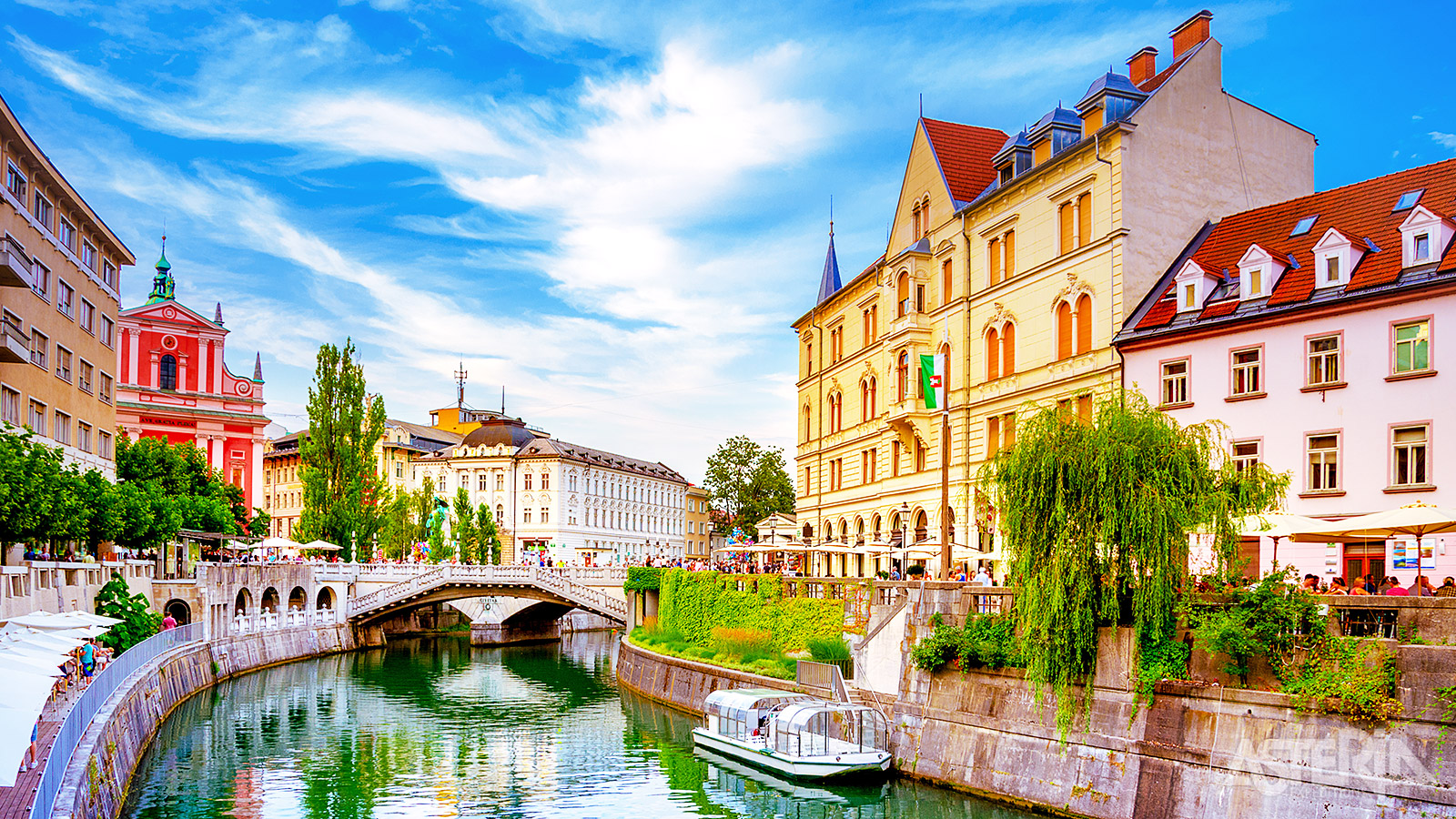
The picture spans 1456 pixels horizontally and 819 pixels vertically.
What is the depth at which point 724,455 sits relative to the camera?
10294 centimetres

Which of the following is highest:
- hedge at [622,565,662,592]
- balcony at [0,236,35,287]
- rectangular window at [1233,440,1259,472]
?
balcony at [0,236,35,287]

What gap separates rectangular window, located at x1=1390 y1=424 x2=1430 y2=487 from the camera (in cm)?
3297

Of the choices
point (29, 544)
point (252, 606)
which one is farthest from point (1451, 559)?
point (252, 606)

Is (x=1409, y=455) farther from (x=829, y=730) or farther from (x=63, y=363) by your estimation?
(x=63, y=363)

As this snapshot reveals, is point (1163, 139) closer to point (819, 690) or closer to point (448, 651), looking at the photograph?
point (819, 690)

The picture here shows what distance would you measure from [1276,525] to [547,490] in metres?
111

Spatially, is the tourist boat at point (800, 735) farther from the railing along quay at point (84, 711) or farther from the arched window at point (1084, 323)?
the railing along quay at point (84, 711)

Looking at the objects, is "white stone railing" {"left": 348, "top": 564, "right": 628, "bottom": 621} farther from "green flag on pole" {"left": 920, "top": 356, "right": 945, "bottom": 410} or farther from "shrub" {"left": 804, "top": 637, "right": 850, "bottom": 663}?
"shrub" {"left": 804, "top": 637, "right": 850, "bottom": 663}

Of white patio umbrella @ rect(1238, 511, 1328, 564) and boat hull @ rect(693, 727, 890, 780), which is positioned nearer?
white patio umbrella @ rect(1238, 511, 1328, 564)

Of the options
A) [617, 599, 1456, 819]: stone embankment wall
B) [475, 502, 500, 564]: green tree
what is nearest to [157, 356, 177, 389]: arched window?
[475, 502, 500, 564]: green tree

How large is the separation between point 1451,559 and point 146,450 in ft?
217

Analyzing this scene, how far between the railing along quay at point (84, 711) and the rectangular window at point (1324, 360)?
31774mm

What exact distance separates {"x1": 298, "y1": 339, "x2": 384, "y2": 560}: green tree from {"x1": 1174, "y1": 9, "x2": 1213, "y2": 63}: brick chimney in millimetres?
53120

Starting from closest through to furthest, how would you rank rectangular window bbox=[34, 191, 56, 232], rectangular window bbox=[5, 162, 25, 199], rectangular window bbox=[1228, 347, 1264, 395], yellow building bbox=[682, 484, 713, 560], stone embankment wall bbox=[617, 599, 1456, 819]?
1. stone embankment wall bbox=[617, 599, 1456, 819]
2. rectangular window bbox=[1228, 347, 1264, 395]
3. rectangular window bbox=[5, 162, 25, 199]
4. rectangular window bbox=[34, 191, 56, 232]
5. yellow building bbox=[682, 484, 713, 560]
